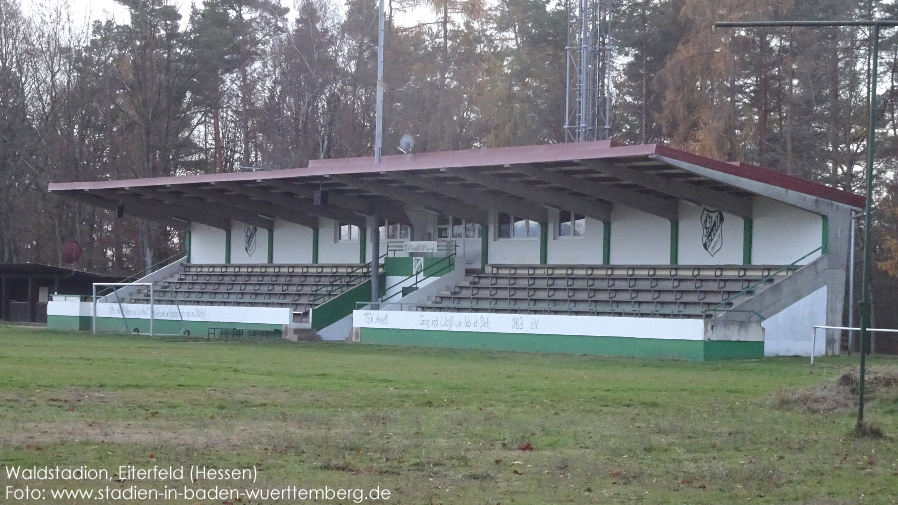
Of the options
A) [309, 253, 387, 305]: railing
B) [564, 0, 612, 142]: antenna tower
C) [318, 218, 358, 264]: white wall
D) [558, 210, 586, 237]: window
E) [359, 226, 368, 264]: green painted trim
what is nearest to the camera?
[564, 0, 612, 142]: antenna tower

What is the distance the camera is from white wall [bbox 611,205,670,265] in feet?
110

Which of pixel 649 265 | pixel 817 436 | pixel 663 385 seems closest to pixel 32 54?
pixel 649 265

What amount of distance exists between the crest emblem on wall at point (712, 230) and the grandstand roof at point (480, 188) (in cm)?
102

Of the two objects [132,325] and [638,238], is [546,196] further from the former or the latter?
[132,325]

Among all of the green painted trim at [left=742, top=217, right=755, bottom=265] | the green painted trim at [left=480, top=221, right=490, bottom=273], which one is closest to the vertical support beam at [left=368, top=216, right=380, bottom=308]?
the green painted trim at [left=480, top=221, right=490, bottom=273]

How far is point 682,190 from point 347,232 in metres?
16.9

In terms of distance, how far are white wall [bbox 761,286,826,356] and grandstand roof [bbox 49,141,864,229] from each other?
8.23 ft

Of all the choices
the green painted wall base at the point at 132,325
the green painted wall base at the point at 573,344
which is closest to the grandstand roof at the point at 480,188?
the green painted wall base at the point at 573,344

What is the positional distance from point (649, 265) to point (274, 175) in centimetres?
1283

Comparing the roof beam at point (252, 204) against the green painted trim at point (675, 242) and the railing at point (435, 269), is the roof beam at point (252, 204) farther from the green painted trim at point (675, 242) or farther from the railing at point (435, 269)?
the green painted trim at point (675, 242)

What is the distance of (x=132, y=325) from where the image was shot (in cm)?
4231

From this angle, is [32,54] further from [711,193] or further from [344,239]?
[711,193]

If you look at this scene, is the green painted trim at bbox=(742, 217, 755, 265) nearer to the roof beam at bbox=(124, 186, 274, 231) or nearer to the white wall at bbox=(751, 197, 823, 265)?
the white wall at bbox=(751, 197, 823, 265)

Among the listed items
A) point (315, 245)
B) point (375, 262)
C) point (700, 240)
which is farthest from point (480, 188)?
point (315, 245)
